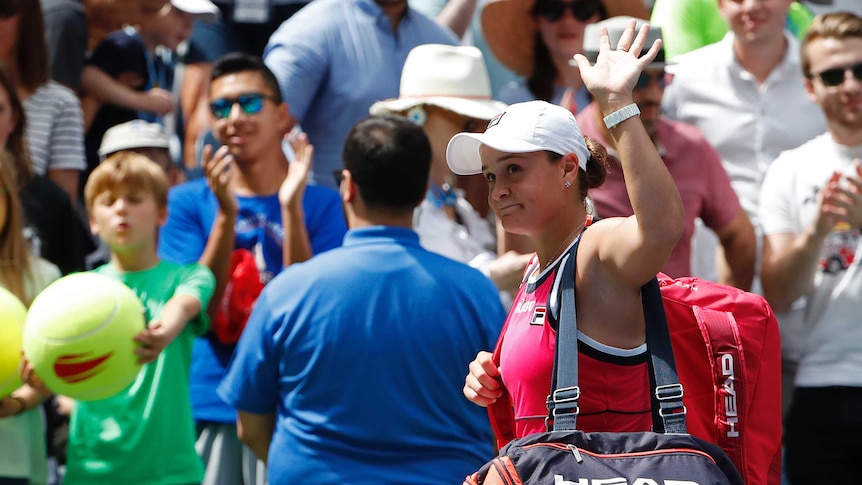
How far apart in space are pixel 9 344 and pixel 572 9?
11.2ft

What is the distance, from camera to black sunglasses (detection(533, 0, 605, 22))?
660cm

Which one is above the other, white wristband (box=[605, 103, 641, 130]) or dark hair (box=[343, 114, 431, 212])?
white wristband (box=[605, 103, 641, 130])

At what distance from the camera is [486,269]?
5.28m

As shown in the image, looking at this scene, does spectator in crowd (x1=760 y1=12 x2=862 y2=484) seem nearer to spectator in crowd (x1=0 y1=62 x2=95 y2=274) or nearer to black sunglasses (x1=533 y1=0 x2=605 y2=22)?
black sunglasses (x1=533 y1=0 x2=605 y2=22)

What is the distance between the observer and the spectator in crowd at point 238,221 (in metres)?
5.24

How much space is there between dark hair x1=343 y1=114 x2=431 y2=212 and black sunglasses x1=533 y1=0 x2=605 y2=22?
7.36 ft

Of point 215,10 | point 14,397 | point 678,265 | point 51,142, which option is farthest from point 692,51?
point 14,397

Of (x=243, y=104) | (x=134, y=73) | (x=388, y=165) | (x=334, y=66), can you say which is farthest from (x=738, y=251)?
(x=134, y=73)

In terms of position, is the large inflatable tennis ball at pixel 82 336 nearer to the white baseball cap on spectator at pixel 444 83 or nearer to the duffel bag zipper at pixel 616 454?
the white baseball cap on spectator at pixel 444 83

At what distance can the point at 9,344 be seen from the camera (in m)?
4.55

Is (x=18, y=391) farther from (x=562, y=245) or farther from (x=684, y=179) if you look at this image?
(x=684, y=179)

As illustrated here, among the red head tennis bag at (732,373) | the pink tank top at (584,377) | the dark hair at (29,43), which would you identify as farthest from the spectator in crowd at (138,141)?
the red head tennis bag at (732,373)

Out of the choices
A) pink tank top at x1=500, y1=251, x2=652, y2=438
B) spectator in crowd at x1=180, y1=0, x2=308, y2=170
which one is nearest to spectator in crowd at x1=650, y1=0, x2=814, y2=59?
spectator in crowd at x1=180, y1=0, x2=308, y2=170

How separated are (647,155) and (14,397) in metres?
2.94
